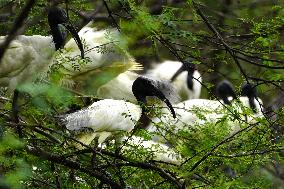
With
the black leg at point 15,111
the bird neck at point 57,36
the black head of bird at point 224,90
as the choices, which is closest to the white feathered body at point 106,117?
the bird neck at point 57,36

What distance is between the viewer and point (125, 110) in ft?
15.8

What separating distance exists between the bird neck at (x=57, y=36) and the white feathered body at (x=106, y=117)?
0.57m

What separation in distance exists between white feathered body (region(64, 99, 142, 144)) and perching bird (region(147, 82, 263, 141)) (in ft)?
0.58

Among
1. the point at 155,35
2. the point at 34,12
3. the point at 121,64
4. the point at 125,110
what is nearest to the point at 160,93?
the point at 125,110

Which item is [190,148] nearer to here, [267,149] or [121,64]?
[267,149]

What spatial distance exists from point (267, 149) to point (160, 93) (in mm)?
1153

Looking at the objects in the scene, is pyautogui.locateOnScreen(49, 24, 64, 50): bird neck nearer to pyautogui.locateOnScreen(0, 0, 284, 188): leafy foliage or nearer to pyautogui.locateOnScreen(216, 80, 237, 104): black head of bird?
pyautogui.locateOnScreen(0, 0, 284, 188): leafy foliage

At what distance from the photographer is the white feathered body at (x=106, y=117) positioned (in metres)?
4.69

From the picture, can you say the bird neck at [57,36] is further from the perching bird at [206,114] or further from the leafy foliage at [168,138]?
the perching bird at [206,114]

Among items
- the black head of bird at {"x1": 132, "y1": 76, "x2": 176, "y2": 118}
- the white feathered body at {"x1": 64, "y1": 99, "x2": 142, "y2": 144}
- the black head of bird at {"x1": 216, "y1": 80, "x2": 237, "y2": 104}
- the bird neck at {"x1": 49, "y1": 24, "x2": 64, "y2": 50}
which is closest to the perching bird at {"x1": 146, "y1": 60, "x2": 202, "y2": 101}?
the black head of bird at {"x1": 216, "y1": 80, "x2": 237, "y2": 104}

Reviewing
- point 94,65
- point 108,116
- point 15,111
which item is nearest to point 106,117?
point 108,116

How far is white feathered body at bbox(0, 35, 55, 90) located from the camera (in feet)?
14.3

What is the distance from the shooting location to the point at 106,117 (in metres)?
4.82

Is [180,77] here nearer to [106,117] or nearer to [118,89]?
[118,89]
